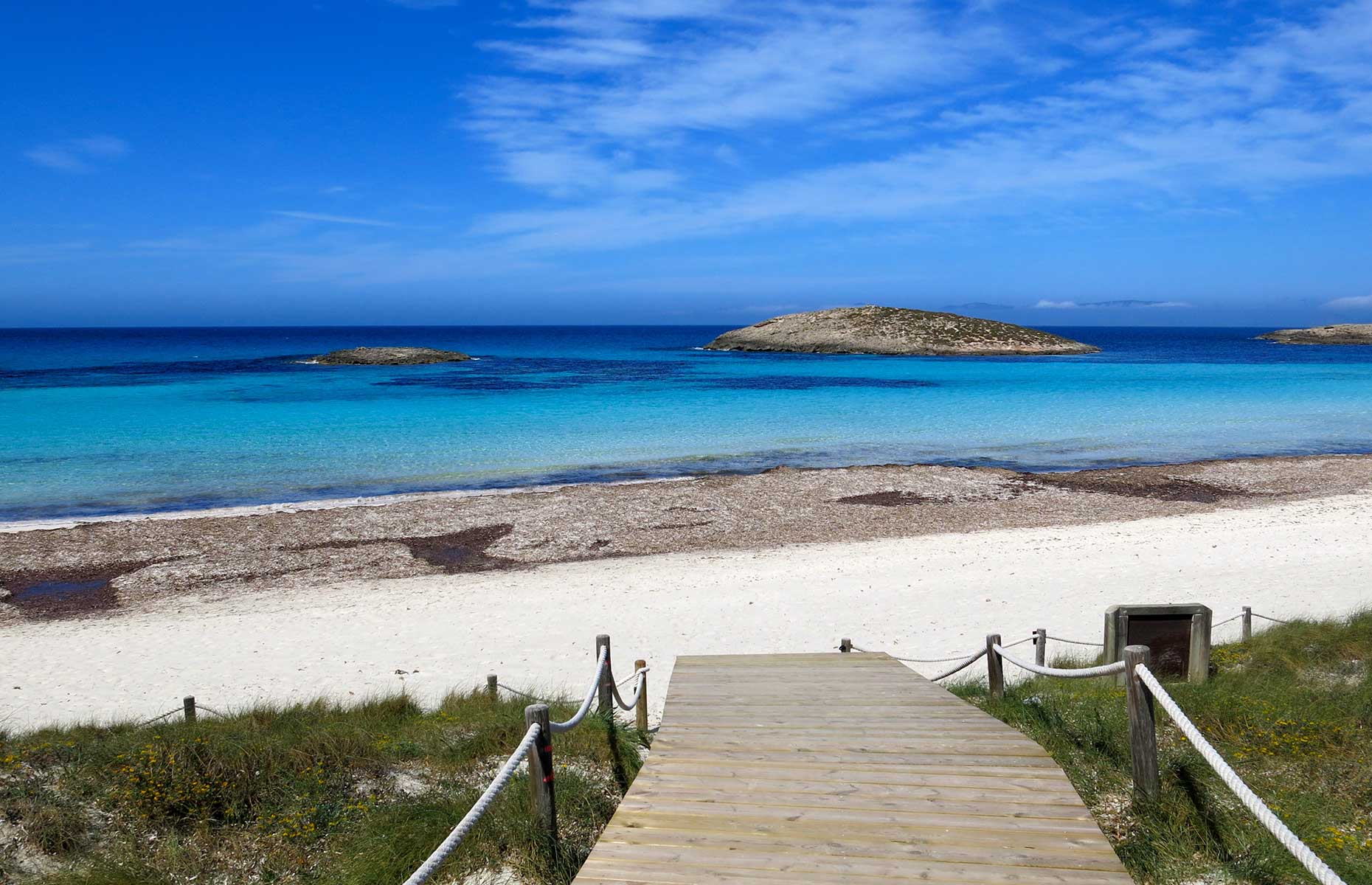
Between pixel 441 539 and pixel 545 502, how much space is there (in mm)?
3675

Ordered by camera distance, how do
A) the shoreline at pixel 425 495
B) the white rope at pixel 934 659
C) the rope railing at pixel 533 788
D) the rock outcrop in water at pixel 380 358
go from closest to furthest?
the rope railing at pixel 533 788 → the white rope at pixel 934 659 → the shoreline at pixel 425 495 → the rock outcrop in water at pixel 380 358

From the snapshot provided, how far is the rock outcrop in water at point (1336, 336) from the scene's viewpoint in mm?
117500

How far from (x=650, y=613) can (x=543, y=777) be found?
8337mm

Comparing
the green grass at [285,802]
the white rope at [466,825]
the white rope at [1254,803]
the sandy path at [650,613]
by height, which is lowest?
the sandy path at [650,613]

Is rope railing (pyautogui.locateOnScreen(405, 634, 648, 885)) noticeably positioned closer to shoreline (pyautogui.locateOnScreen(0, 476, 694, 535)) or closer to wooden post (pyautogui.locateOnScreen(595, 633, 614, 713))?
wooden post (pyautogui.locateOnScreen(595, 633, 614, 713))

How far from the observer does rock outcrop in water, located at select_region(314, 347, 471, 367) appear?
77688mm

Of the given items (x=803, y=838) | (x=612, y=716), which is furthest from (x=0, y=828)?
(x=803, y=838)

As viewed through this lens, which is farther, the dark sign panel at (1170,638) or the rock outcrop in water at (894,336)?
the rock outcrop in water at (894,336)

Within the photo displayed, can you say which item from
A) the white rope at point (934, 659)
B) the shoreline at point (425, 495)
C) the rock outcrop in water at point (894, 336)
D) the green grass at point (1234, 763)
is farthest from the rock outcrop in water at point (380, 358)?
the green grass at point (1234, 763)

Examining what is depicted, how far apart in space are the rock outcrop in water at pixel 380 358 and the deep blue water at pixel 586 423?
2.92 metres

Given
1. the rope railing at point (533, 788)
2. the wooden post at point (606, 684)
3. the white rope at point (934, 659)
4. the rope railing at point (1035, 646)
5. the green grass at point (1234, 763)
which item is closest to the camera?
the rope railing at point (533, 788)

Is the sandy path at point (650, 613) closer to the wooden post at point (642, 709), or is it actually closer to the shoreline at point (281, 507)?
the wooden post at point (642, 709)

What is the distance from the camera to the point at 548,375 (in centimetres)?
6962

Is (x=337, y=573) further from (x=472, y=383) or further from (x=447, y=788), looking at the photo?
(x=472, y=383)
